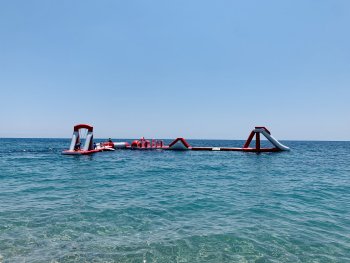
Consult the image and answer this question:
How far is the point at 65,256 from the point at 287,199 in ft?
34.4

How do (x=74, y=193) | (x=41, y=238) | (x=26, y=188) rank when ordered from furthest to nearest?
(x=26, y=188) < (x=74, y=193) < (x=41, y=238)

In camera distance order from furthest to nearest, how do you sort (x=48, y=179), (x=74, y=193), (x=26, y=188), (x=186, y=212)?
(x=48, y=179)
(x=26, y=188)
(x=74, y=193)
(x=186, y=212)

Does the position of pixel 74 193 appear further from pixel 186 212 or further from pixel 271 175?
pixel 271 175

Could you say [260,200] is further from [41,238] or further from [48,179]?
[48,179]

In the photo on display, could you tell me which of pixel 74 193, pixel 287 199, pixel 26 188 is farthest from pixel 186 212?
pixel 26 188

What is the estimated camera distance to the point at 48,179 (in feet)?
62.0

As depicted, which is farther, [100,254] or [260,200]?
[260,200]

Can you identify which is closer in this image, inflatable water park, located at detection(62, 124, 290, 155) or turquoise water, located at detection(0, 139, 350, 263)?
turquoise water, located at detection(0, 139, 350, 263)

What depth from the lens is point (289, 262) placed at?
6.64 metres

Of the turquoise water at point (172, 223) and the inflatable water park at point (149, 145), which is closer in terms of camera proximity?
the turquoise water at point (172, 223)

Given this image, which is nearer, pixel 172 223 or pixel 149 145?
pixel 172 223

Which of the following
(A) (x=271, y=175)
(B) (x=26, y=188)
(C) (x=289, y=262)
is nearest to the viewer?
(C) (x=289, y=262)

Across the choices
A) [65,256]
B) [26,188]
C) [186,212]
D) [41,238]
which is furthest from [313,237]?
[26,188]

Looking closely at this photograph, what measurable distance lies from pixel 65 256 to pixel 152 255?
2073 mm
